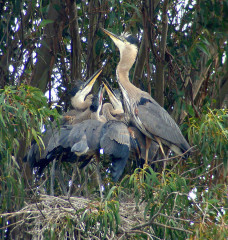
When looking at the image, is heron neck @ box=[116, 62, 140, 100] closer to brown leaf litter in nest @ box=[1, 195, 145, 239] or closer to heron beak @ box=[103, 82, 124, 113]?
heron beak @ box=[103, 82, 124, 113]

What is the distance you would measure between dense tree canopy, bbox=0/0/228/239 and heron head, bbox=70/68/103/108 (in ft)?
0.34

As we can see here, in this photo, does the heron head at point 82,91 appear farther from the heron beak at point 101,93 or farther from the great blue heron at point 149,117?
the great blue heron at point 149,117

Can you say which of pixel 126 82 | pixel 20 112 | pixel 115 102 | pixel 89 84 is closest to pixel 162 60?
pixel 126 82

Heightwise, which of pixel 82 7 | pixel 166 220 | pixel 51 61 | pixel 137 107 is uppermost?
pixel 82 7

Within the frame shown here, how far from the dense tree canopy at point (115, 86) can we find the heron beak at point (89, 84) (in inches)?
4.7

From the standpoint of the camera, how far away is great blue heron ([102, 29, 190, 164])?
17.0 feet

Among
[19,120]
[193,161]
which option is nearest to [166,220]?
[19,120]

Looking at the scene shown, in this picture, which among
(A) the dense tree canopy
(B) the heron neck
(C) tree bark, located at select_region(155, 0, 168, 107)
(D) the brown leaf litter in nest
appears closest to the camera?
(A) the dense tree canopy

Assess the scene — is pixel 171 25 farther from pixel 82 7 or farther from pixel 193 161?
pixel 193 161

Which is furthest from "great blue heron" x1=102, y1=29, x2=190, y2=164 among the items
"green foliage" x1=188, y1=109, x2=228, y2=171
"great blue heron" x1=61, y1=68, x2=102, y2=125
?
"green foliage" x1=188, y1=109, x2=228, y2=171

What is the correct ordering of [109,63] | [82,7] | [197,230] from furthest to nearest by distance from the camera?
[109,63] < [82,7] < [197,230]

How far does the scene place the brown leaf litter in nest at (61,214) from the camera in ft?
13.8

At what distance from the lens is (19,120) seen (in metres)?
3.79

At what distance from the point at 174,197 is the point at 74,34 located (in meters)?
2.11
